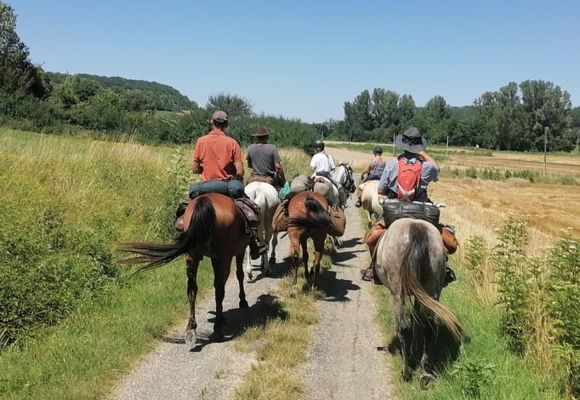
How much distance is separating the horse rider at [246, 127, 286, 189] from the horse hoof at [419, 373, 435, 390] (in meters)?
5.56

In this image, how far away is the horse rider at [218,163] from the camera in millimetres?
7242

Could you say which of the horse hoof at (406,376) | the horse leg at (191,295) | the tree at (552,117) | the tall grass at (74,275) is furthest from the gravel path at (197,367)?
the tree at (552,117)

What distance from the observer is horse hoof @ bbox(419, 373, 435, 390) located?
5.22 meters

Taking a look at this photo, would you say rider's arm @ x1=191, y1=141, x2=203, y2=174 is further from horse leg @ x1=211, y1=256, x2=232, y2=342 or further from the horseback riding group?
horse leg @ x1=211, y1=256, x2=232, y2=342

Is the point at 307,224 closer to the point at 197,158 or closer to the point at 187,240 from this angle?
the point at 197,158

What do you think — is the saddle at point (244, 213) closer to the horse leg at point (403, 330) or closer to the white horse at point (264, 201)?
the white horse at point (264, 201)

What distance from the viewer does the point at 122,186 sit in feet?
40.5

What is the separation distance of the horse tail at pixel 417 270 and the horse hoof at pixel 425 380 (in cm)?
51

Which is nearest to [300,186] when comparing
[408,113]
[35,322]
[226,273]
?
[226,273]

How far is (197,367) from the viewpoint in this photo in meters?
5.80

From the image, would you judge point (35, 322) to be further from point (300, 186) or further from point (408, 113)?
point (408, 113)

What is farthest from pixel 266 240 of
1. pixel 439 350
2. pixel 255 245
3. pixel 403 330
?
Result: pixel 403 330

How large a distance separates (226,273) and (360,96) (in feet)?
442

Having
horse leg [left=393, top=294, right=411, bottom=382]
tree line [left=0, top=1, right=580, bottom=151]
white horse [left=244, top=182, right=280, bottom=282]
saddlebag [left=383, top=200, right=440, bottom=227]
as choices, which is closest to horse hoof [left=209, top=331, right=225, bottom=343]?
horse leg [left=393, top=294, right=411, bottom=382]
